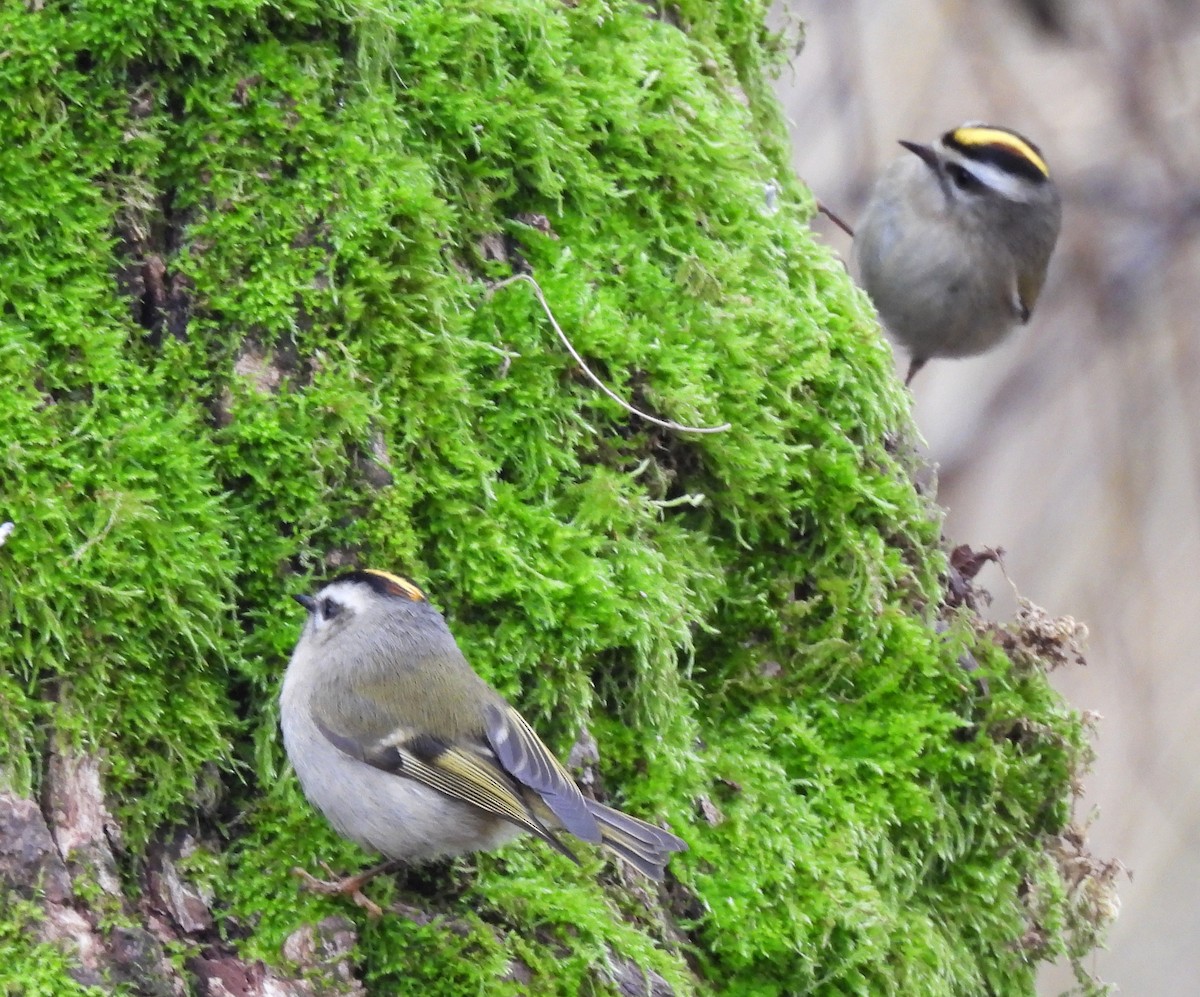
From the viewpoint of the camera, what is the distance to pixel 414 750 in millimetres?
2758

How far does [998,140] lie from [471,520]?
3.30 meters

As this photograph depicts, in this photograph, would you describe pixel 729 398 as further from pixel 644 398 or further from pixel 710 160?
pixel 710 160

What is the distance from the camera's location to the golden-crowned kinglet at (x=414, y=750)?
8.23 ft

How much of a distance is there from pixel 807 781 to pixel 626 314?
1.21 meters

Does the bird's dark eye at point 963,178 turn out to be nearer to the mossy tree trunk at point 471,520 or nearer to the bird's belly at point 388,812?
the mossy tree trunk at point 471,520

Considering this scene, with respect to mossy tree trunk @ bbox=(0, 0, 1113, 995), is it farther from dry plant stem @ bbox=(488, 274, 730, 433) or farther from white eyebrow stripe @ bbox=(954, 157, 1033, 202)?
white eyebrow stripe @ bbox=(954, 157, 1033, 202)

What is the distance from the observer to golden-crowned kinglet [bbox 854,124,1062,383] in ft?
17.0

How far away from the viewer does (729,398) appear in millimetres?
3117

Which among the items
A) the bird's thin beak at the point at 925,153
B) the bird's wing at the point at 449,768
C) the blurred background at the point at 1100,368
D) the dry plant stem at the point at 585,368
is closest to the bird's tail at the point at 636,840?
the bird's wing at the point at 449,768

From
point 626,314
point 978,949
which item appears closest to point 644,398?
point 626,314

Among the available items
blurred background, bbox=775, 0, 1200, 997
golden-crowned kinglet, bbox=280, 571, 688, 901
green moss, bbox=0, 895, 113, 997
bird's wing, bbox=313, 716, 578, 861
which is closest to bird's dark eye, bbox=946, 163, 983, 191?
blurred background, bbox=775, 0, 1200, 997

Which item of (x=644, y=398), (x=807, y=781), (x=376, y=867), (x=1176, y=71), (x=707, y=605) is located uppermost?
(x=1176, y=71)

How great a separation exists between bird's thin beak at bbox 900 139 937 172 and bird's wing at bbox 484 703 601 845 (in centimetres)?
329

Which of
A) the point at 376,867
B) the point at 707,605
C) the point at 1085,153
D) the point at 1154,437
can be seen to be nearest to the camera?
the point at 376,867
